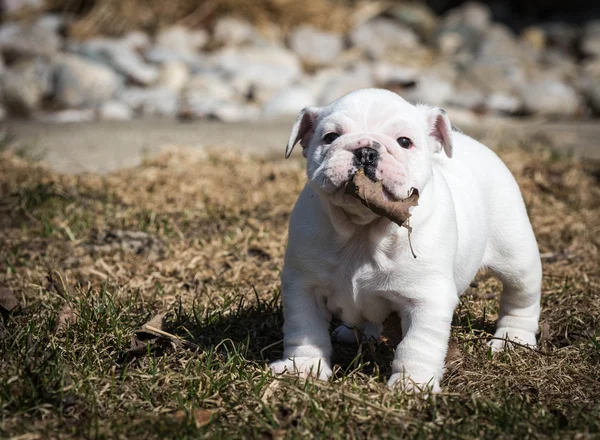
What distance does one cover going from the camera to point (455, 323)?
3646 millimetres

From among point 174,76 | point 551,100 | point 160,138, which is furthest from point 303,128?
point 551,100

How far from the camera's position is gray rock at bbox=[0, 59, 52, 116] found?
10180mm

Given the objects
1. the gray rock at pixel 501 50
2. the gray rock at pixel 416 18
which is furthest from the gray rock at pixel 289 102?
the gray rock at pixel 416 18

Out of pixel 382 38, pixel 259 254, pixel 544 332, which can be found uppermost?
pixel 382 38

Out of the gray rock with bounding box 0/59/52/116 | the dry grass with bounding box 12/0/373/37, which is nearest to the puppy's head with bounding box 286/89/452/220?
the gray rock with bounding box 0/59/52/116

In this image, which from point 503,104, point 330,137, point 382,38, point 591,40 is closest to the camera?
point 330,137

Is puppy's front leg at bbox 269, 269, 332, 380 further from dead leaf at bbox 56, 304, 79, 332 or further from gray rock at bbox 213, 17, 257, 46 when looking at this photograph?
→ gray rock at bbox 213, 17, 257, 46

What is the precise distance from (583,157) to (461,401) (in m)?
5.32

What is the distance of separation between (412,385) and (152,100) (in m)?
8.40

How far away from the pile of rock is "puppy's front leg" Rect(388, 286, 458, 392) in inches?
283

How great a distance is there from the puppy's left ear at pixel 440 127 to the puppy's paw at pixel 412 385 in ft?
3.15

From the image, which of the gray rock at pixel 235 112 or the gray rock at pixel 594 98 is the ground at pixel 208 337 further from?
the gray rock at pixel 594 98

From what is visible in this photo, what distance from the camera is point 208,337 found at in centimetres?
340

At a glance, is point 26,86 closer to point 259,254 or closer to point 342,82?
point 342,82
